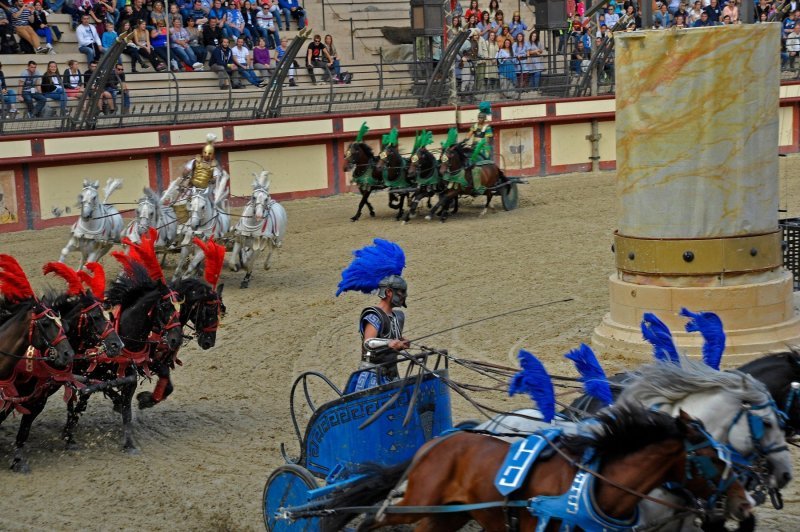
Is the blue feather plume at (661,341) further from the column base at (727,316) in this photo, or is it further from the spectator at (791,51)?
the spectator at (791,51)

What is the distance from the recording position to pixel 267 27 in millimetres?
26609

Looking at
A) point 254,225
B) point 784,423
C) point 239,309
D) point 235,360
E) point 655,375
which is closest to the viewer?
point 655,375

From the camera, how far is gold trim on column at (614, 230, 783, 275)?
34.4 ft

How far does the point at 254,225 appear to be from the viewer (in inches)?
607

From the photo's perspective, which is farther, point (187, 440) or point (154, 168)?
point (154, 168)

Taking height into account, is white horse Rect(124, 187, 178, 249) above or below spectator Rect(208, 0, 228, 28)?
below

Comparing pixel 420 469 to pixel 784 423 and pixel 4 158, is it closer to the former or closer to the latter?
pixel 784 423

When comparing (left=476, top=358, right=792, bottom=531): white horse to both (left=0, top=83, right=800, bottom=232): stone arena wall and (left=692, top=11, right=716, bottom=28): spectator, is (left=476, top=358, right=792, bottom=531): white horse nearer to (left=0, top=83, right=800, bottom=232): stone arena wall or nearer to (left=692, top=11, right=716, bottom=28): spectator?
(left=0, top=83, right=800, bottom=232): stone arena wall

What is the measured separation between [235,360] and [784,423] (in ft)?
22.7

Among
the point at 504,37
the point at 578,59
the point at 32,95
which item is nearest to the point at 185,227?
the point at 32,95

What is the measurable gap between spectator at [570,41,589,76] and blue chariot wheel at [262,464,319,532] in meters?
22.0

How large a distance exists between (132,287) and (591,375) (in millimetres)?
4890

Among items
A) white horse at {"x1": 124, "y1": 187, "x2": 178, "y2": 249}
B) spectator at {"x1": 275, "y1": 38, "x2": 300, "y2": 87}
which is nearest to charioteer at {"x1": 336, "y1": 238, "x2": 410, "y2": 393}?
white horse at {"x1": 124, "y1": 187, "x2": 178, "y2": 249}

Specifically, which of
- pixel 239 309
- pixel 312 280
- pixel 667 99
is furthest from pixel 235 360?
pixel 667 99
